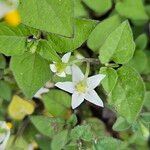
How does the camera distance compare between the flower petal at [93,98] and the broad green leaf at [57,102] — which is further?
the broad green leaf at [57,102]

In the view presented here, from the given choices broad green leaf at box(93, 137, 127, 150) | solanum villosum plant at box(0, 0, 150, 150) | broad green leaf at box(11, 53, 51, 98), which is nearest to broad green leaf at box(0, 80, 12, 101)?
solanum villosum plant at box(0, 0, 150, 150)

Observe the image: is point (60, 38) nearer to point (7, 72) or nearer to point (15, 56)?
point (15, 56)

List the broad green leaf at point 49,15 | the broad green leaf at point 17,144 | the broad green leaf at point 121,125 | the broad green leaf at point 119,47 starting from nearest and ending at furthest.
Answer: the broad green leaf at point 49,15 → the broad green leaf at point 119,47 → the broad green leaf at point 121,125 → the broad green leaf at point 17,144

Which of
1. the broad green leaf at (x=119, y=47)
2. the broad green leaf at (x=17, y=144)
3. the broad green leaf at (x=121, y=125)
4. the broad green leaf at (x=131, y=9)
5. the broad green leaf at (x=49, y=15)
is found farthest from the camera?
the broad green leaf at (x=17, y=144)

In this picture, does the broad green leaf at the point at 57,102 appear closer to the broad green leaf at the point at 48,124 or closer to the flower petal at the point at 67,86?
the broad green leaf at the point at 48,124

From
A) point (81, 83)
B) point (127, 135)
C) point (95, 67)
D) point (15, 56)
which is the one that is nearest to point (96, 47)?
point (95, 67)

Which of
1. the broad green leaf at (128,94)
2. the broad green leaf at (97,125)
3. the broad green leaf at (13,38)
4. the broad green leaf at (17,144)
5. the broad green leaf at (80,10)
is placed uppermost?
the broad green leaf at (13,38)

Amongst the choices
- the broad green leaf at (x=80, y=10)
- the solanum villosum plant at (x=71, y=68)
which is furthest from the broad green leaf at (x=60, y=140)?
the broad green leaf at (x=80, y=10)
